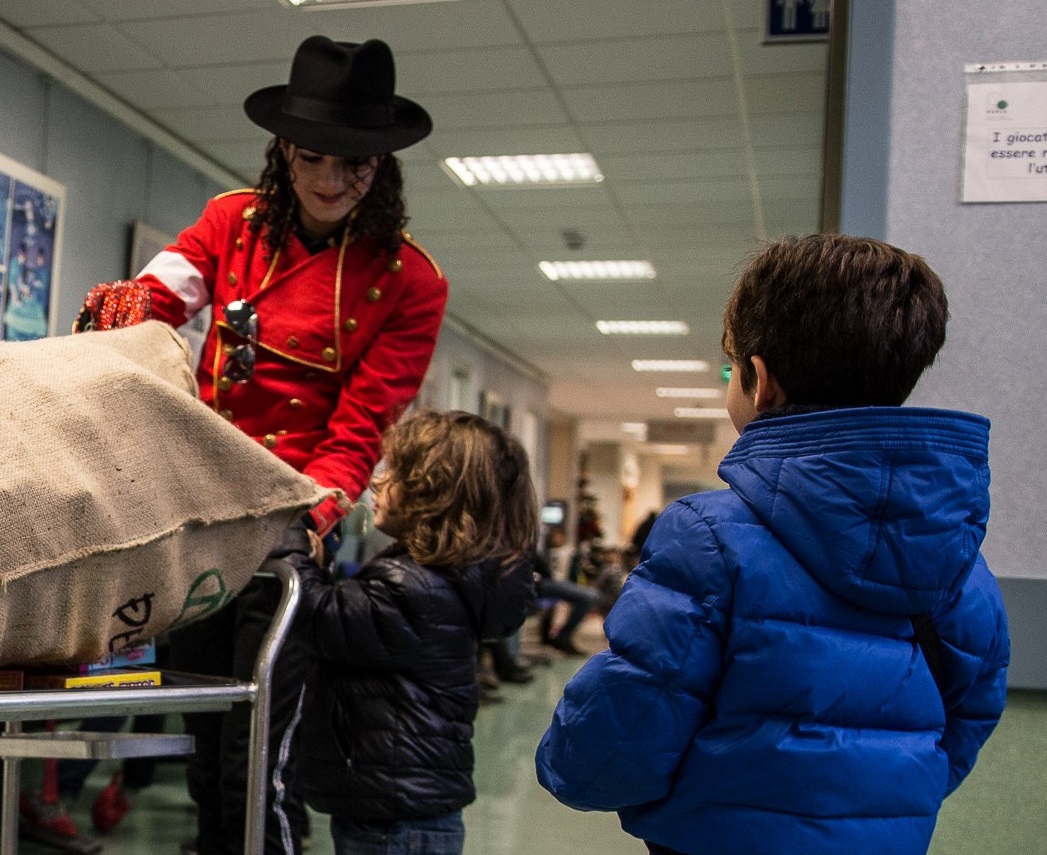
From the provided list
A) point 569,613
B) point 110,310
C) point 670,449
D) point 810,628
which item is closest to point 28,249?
point 110,310

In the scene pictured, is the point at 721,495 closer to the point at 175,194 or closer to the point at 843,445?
the point at 843,445

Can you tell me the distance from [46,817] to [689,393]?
1332 cm

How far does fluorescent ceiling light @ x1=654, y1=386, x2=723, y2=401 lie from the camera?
51.1 feet

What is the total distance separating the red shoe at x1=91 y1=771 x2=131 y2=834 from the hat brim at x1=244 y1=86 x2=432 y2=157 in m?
2.55

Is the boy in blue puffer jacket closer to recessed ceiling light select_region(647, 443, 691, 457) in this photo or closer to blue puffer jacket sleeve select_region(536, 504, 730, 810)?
blue puffer jacket sleeve select_region(536, 504, 730, 810)

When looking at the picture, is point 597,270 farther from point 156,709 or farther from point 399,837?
point 156,709

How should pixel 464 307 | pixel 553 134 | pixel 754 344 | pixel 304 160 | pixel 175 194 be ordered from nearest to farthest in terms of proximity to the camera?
pixel 754 344, pixel 304 160, pixel 553 134, pixel 175 194, pixel 464 307

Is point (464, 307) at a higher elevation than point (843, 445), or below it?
higher

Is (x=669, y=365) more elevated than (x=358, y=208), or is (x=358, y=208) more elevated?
(x=669, y=365)

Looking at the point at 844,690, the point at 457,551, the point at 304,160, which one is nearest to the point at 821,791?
the point at 844,690

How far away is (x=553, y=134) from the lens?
571 centimetres

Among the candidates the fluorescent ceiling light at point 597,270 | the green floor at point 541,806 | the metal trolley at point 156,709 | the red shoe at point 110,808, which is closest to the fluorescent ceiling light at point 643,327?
the fluorescent ceiling light at point 597,270

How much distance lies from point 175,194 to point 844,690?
5.80 metres

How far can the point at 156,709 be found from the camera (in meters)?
1.21
